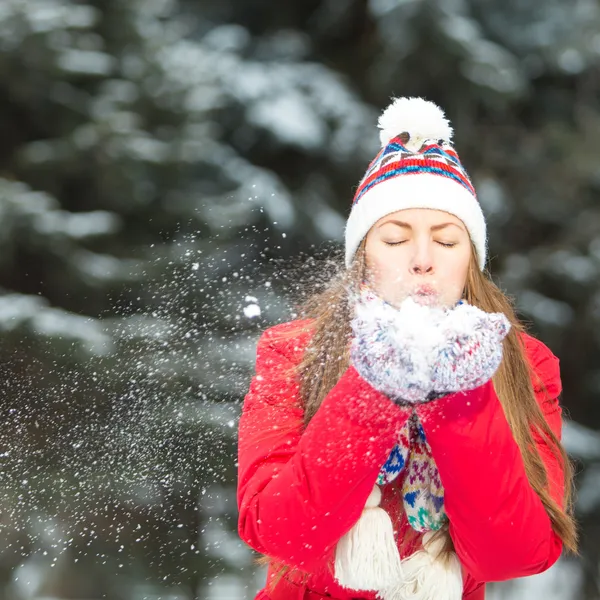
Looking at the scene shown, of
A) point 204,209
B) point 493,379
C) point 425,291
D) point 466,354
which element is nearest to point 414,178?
point 425,291

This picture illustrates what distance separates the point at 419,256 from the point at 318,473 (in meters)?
0.37

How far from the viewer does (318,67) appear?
3.53 metres

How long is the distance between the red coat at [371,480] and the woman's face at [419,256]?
0.23 meters

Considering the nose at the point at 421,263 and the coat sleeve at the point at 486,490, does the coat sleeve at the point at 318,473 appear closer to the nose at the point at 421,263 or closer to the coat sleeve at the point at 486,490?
the coat sleeve at the point at 486,490

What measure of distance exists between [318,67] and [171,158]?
853 mm

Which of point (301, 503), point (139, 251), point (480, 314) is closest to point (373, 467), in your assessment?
point (301, 503)

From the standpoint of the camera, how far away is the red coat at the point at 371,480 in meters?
0.98

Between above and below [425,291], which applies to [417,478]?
below

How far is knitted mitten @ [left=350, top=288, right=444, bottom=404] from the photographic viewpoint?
930 millimetres

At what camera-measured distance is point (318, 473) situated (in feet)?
3.29

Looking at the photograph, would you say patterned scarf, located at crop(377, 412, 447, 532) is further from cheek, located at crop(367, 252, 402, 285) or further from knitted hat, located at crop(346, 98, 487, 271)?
knitted hat, located at crop(346, 98, 487, 271)

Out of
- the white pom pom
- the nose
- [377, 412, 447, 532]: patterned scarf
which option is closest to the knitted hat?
the white pom pom

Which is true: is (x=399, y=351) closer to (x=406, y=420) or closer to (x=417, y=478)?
(x=406, y=420)

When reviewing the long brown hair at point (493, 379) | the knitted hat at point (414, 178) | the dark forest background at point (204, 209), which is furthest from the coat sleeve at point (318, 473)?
the dark forest background at point (204, 209)
